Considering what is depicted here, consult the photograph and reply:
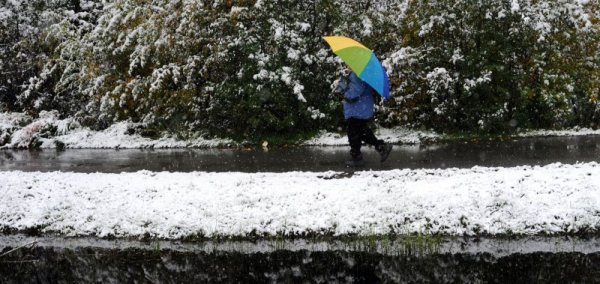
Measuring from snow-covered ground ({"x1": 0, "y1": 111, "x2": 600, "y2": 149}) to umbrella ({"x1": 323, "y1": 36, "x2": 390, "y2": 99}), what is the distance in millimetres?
3688

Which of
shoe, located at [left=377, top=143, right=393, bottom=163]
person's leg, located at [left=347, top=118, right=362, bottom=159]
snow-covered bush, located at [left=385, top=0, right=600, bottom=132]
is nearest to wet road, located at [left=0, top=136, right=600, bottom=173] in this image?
shoe, located at [left=377, top=143, right=393, bottom=163]

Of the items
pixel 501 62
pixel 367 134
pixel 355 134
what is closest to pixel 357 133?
pixel 355 134

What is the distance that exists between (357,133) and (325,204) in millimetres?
2121

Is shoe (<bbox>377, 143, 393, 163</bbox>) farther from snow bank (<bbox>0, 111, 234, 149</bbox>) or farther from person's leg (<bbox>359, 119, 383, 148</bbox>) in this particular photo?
snow bank (<bbox>0, 111, 234, 149</bbox>)

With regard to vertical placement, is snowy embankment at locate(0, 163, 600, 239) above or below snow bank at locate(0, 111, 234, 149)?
below

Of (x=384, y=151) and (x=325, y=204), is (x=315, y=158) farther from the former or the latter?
(x=325, y=204)

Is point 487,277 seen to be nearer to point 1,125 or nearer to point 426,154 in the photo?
point 426,154

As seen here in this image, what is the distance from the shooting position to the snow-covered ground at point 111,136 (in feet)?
38.3

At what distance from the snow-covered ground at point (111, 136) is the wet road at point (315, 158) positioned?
1.80 feet

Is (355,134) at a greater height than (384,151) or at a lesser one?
greater

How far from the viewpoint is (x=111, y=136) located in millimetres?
13742

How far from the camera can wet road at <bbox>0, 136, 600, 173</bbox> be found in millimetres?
9070

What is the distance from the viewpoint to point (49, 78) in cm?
1557

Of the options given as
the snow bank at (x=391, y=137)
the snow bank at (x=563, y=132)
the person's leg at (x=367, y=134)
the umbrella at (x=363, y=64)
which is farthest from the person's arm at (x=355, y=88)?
the snow bank at (x=563, y=132)
